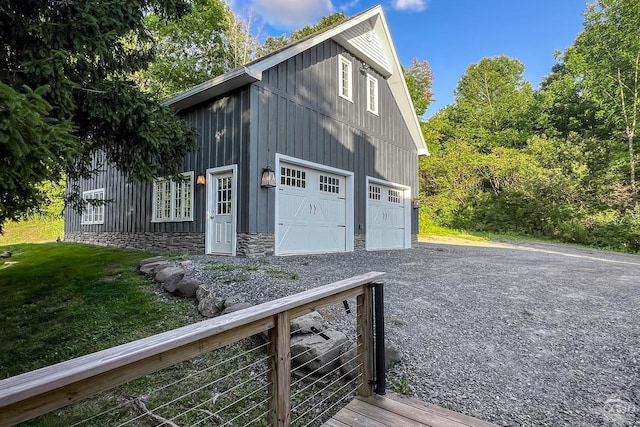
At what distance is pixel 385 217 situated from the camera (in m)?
10.2

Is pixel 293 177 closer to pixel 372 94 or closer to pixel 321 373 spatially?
pixel 372 94

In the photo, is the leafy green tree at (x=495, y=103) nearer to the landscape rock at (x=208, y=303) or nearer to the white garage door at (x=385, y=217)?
the white garage door at (x=385, y=217)

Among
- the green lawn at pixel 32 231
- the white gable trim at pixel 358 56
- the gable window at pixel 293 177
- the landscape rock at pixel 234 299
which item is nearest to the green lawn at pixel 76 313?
the landscape rock at pixel 234 299

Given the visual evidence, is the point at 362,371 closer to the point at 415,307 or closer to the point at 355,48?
the point at 415,307

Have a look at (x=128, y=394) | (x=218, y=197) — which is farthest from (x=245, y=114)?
(x=128, y=394)

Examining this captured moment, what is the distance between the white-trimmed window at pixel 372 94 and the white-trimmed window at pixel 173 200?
545 cm

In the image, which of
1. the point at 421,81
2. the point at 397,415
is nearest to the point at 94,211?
the point at 397,415

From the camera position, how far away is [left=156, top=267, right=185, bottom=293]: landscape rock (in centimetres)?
438

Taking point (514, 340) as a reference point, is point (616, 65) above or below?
above

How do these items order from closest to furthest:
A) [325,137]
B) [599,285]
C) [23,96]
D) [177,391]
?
[23,96] < [177,391] < [599,285] < [325,137]

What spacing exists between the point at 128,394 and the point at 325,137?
6638 mm

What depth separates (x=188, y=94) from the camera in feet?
23.2

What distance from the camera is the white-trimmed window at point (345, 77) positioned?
344 inches

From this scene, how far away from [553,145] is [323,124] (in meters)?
14.7
